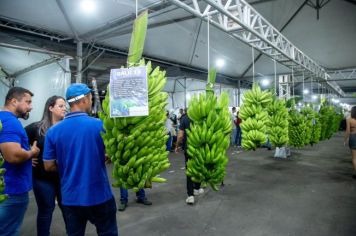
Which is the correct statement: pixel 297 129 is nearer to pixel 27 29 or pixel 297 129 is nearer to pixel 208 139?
pixel 208 139

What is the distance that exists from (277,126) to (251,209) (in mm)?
1692

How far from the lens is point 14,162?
205cm

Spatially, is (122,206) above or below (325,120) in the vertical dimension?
below

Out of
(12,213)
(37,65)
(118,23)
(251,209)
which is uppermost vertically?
(118,23)

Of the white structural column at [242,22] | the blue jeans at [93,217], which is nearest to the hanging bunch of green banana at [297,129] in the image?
the white structural column at [242,22]

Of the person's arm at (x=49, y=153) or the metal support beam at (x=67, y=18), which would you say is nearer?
the person's arm at (x=49, y=153)

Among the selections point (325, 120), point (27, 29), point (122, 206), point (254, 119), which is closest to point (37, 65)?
point (27, 29)

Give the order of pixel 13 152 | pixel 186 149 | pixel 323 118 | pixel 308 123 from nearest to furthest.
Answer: pixel 13 152 → pixel 186 149 → pixel 308 123 → pixel 323 118

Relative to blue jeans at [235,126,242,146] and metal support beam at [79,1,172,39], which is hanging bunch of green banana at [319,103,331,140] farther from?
metal support beam at [79,1,172,39]

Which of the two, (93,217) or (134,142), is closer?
(134,142)

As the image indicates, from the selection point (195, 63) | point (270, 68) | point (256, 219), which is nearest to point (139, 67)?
point (256, 219)

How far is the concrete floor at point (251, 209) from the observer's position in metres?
3.41

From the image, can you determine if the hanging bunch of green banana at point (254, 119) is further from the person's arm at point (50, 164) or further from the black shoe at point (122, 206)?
the person's arm at point (50, 164)

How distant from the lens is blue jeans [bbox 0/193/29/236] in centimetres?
202
